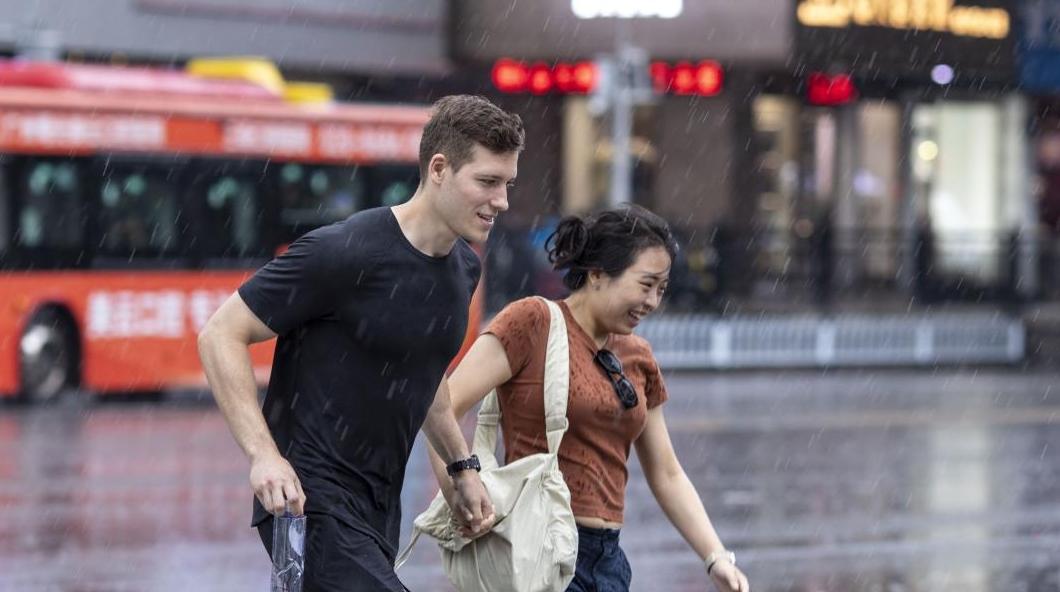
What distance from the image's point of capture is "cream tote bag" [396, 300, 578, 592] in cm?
482

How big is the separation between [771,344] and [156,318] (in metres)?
7.60

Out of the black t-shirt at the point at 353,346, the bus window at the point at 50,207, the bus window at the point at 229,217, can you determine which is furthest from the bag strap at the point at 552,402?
the bus window at the point at 229,217

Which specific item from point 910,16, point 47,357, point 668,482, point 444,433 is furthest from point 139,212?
point 444,433

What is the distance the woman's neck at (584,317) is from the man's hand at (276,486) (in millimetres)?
1131

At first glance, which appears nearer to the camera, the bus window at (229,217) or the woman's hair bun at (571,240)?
the woman's hair bun at (571,240)

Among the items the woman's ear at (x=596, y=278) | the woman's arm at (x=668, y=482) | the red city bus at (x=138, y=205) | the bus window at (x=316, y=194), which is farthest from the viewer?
the bus window at (x=316, y=194)

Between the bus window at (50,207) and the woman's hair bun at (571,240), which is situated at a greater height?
the bus window at (50,207)

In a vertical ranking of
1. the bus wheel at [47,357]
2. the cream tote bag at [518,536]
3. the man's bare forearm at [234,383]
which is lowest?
the bus wheel at [47,357]

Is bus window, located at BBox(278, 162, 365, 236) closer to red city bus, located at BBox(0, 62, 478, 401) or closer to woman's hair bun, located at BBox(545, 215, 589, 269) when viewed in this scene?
red city bus, located at BBox(0, 62, 478, 401)

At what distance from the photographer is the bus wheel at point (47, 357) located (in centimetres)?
1756

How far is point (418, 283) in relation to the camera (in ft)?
14.9

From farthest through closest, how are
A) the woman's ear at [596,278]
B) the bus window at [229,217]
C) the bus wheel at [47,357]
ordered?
the bus window at [229,217], the bus wheel at [47,357], the woman's ear at [596,278]

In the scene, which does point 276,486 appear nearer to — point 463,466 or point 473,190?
point 463,466

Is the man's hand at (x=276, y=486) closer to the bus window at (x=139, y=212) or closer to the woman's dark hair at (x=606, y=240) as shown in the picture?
the woman's dark hair at (x=606, y=240)
